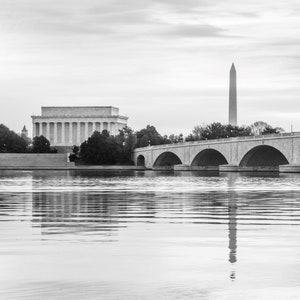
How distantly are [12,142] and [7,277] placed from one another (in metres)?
174

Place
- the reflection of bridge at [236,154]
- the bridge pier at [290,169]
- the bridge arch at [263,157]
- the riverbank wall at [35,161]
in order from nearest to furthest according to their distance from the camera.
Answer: the bridge pier at [290,169]
the reflection of bridge at [236,154]
the bridge arch at [263,157]
the riverbank wall at [35,161]

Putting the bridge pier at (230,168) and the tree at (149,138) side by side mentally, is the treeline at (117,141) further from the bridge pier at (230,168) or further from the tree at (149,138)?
the bridge pier at (230,168)

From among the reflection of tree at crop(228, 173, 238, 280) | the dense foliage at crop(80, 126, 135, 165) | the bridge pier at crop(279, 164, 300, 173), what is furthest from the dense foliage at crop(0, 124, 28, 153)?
the reflection of tree at crop(228, 173, 238, 280)

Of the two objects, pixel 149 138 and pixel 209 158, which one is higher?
pixel 149 138

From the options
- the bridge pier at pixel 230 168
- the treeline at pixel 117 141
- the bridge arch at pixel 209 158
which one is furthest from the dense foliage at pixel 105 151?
the bridge pier at pixel 230 168

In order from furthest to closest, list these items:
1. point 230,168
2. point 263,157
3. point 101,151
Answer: point 101,151 < point 263,157 < point 230,168

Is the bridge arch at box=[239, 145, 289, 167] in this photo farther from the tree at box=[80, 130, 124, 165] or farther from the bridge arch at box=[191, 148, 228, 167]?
the tree at box=[80, 130, 124, 165]

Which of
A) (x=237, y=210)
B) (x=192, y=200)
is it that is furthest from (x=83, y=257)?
(x=192, y=200)

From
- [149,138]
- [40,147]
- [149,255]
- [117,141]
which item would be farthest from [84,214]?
[40,147]

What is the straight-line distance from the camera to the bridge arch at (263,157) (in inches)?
4226

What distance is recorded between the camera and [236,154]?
110188 millimetres

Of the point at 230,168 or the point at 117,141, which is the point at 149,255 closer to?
the point at 230,168

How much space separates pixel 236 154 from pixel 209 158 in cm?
2216

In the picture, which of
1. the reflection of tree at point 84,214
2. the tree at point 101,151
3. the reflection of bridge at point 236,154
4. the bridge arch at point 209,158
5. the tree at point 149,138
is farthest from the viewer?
the tree at point 149,138
